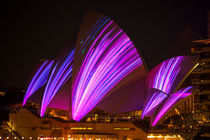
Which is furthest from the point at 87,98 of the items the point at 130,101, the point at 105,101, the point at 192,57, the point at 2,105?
the point at 2,105

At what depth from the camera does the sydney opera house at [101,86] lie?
86.1 feet

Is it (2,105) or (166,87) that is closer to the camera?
(166,87)

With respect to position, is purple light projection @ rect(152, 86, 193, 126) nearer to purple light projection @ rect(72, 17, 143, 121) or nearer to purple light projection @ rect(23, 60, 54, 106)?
purple light projection @ rect(72, 17, 143, 121)

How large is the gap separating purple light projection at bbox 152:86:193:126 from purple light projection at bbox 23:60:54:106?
12.0 metres

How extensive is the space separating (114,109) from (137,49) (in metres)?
5.10

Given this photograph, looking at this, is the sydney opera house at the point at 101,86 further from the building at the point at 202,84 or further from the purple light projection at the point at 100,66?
the building at the point at 202,84

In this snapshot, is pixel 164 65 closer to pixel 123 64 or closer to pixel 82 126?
pixel 123 64

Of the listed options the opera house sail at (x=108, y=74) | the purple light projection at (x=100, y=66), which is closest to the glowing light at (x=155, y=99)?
the opera house sail at (x=108, y=74)

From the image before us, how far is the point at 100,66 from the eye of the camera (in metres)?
27.8

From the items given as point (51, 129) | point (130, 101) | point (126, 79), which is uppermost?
point (126, 79)

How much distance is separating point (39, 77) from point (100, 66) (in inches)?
289

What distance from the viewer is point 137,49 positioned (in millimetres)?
27062

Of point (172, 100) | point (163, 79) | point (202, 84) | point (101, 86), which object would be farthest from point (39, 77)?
point (202, 84)

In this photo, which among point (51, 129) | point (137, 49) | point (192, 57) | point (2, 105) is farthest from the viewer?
point (2, 105)
